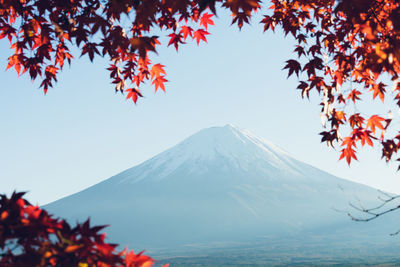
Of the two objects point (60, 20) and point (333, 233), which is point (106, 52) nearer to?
point (60, 20)

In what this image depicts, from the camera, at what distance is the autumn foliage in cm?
261

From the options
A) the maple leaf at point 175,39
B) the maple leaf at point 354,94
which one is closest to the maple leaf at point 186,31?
the maple leaf at point 175,39

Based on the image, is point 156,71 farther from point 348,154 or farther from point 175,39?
point 348,154

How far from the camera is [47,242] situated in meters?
2.60

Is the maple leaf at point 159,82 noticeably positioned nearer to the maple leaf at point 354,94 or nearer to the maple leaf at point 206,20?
the maple leaf at point 206,20

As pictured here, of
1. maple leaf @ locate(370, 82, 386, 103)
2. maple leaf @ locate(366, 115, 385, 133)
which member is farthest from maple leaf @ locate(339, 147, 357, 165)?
maple leaf @ locate(370, 82, 386, 103)

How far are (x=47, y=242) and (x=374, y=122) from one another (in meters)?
3.93

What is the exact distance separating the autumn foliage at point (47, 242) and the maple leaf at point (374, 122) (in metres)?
3.49

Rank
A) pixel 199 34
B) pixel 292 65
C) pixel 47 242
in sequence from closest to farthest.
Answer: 1. pixel 47 242
2. pixel 292 65
3. pixel 199 34

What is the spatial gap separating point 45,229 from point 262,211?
194 metres

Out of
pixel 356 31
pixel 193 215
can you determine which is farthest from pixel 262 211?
pixel 356 31

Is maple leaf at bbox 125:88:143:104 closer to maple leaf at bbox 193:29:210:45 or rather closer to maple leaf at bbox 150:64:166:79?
maple leaf at bbox 150:64:166:79

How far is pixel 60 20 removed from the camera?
4.95m

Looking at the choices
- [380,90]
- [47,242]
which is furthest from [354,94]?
[47,242]
